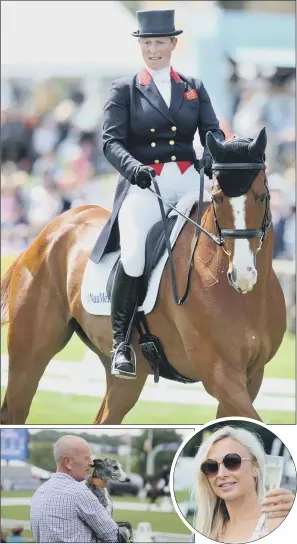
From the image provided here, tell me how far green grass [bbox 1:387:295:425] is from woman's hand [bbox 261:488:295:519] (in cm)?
408

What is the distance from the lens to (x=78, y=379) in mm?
10352

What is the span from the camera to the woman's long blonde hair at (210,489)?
4.73 m

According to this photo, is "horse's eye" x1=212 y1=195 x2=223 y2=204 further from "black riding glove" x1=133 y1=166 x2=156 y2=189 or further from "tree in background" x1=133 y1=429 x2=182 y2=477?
"tree in background" x1=133 y1=429 x2=182 y2=477

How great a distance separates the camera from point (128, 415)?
31.0ft

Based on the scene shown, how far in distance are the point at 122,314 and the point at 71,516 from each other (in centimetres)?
132

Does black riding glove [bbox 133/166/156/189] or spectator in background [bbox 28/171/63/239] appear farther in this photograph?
spectator in background [bbox 28/171/63/239]

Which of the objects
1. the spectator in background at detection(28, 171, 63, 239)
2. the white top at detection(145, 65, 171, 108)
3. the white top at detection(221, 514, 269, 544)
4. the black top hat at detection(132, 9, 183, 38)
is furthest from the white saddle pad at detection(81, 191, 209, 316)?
the spectator in background at detection(28, 171, 63, 239)

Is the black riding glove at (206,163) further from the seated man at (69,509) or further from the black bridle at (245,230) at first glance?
the seated man at (69,509)

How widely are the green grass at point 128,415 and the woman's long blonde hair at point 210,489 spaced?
13.3ft

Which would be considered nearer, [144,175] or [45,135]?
[144,175]

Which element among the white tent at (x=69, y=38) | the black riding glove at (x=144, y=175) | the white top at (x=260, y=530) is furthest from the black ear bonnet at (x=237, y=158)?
the white tent at (x=69, y=38)

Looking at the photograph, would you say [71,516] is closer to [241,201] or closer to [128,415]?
[241,201]

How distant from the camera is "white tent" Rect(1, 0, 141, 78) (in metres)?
14.7

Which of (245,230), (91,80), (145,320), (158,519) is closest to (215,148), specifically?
(245,230)
